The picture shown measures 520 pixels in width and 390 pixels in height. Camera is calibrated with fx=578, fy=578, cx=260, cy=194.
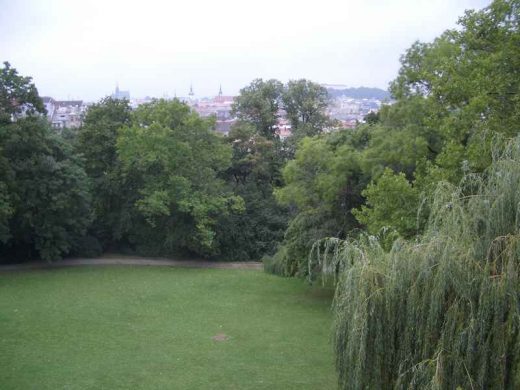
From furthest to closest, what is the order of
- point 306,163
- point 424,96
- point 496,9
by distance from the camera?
point 306,163
point 424,96
point 496,9

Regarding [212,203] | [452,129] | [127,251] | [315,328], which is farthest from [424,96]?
[127,251]

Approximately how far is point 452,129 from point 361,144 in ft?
23.5

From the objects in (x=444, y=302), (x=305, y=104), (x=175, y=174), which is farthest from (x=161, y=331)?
(x=305, y=104)

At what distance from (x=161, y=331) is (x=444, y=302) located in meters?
10.7

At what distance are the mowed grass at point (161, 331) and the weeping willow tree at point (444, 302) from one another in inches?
202

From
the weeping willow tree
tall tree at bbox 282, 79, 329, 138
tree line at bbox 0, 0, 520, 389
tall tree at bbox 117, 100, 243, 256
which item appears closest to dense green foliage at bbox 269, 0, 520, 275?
tree line at bbox 0, 0, 520, 389

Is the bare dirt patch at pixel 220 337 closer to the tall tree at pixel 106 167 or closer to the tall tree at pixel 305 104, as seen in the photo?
the tall tree at pixel 106 167

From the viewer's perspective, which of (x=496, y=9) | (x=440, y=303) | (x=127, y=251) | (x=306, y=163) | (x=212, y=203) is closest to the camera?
(x=440, y=303)

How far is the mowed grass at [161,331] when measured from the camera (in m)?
13.2

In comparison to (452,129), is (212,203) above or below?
below

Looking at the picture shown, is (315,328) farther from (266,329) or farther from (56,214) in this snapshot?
(56,214)

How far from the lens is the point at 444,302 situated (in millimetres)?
7672

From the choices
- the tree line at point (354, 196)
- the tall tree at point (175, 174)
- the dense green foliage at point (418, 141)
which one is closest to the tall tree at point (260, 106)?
the tree line at point (354, 196)

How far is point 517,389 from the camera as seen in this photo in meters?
6.85
